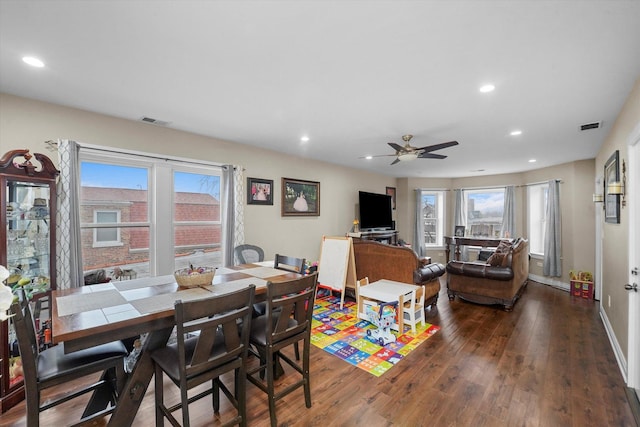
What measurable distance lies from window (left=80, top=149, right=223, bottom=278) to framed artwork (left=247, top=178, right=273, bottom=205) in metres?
0.48

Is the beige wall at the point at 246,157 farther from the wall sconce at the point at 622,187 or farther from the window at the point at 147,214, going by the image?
the wall sconce at the point at 622,187

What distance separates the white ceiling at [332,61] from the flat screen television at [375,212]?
304cm

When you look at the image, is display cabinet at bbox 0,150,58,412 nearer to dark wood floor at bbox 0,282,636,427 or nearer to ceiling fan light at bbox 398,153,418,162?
dark wood floor at bbox 0,282,636,427

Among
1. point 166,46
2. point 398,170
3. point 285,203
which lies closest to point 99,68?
point 166,46

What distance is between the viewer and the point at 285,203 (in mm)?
5082

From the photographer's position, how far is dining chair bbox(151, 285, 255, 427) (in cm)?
156

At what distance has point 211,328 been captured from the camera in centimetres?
163

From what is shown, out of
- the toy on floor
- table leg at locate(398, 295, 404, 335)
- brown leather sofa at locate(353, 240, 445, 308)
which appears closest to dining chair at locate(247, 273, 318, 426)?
the toy on floor

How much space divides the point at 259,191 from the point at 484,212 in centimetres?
621

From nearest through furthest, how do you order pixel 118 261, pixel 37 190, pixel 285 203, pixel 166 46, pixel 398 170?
pixel 166 46
pixel 37 190
pixel 118 261
pixel 285 203
pixel 398 170

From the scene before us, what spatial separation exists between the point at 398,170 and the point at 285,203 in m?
3.28

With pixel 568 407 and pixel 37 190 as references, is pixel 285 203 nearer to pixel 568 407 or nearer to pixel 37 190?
pixel 37 190

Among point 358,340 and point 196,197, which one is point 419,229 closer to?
point 358,340

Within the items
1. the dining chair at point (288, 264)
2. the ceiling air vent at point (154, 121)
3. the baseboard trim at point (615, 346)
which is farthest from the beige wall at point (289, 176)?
the baseboard trim at point (615, 346)
